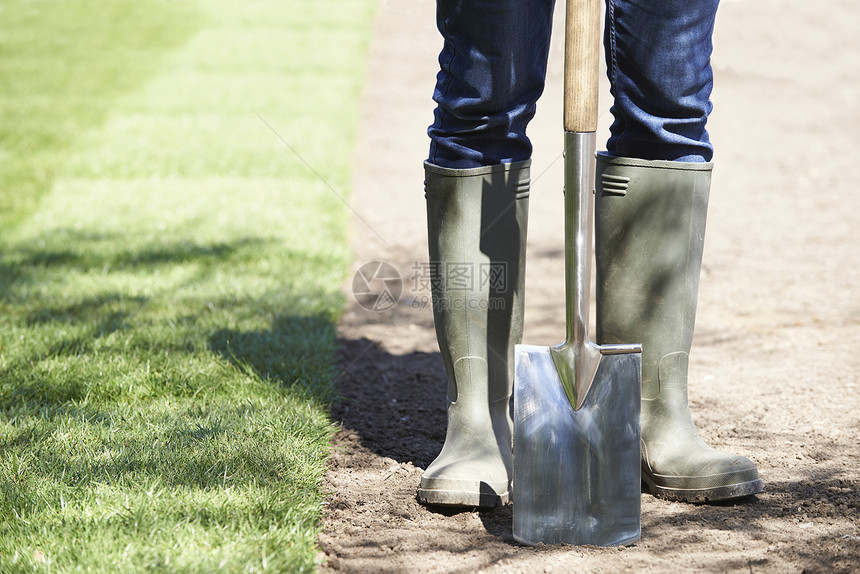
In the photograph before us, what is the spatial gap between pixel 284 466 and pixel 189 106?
5849 mm

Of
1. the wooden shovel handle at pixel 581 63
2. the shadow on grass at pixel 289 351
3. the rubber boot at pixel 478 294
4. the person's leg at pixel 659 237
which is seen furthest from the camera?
the shadow on grass at pixel 289 351

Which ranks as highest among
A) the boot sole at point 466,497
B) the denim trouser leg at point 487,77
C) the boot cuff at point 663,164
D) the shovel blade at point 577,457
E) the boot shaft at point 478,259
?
the denim trouser leg at point 487,77

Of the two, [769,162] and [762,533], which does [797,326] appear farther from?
[769,162]

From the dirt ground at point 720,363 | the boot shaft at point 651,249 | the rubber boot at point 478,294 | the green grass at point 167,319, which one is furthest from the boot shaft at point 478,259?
the green grass at point 167,319

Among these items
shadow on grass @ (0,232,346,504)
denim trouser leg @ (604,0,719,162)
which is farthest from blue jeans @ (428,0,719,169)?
shadow on grass @ (0,232,346,504)

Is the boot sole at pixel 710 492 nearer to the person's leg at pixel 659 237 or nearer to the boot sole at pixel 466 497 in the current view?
the person's leg at pixel 659 237

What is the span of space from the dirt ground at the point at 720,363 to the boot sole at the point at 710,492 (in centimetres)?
3

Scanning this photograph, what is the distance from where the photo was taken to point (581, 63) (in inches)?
67.2

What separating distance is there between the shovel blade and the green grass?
469 mm

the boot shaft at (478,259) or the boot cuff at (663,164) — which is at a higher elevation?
the boot cuff at (663,164)

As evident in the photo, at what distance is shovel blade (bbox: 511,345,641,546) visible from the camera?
5.71 ft

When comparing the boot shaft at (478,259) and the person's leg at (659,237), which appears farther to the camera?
the boot shaft at (478,259)

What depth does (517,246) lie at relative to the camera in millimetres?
2006

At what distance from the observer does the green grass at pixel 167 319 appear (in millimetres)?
1756
